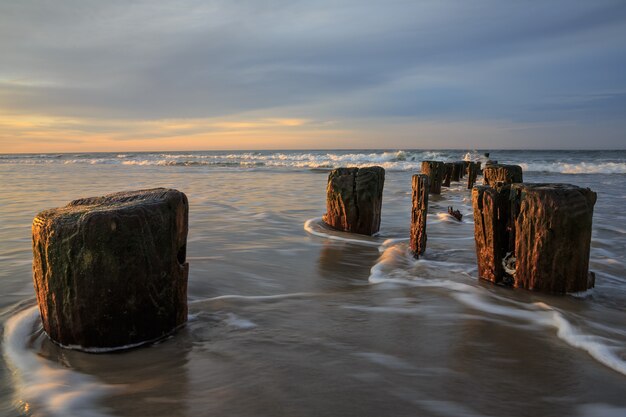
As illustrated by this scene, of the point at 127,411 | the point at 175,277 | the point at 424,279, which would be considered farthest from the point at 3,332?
the point at 424,279

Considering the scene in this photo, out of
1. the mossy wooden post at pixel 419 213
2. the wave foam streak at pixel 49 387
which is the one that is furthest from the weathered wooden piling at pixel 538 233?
the wave foam streak at pixel 49 387

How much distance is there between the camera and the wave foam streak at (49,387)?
2092 millimetres

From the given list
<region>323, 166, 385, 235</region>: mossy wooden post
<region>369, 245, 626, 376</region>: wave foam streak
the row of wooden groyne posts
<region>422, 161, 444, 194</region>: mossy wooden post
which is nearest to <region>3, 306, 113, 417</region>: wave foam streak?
the row of wooden groyne posts

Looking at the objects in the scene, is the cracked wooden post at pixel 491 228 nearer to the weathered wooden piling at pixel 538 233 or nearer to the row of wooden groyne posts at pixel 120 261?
the weathered wooden piling at pixel 538 233

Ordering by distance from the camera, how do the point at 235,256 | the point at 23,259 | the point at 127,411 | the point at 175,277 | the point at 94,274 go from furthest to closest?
the point at 235,256 → the point at 23,259 → the point at 175,277 → the point at 94,274 → the point at 127,411

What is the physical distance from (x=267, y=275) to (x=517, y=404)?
112 inches

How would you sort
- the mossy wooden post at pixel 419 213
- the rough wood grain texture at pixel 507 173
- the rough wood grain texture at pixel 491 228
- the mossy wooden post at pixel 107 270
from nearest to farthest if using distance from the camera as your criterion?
1. the mossy wooden post at pixel 107 270
2. the rough wood grain texture at pixel 491 228
3. the mossy wooden post at pixel 419 213
4. the rough wood grain texture at pixel 507 173

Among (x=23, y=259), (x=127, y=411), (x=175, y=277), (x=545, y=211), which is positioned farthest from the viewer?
(x=23, y=259)

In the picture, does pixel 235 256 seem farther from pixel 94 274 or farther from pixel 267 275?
pixel 94 274

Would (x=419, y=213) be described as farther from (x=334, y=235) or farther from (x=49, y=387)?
(x=49, y=387)

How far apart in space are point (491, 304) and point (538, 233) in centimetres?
76

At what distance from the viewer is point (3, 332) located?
2.96m

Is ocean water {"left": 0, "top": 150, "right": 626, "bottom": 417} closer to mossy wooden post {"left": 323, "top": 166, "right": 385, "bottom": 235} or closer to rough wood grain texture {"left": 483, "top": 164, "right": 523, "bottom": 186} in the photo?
mossy wooden post {"left": 323, "top": 166, "right": 385, "bottom": 235}

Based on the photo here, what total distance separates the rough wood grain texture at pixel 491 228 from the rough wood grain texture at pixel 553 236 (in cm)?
16
